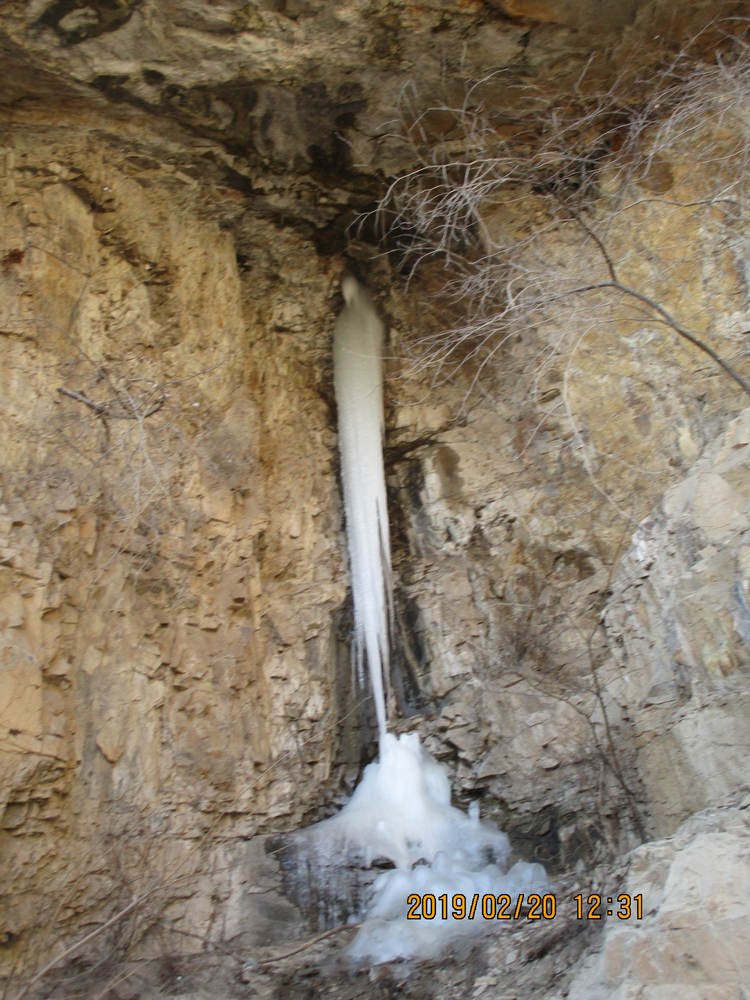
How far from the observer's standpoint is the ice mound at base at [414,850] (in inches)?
173

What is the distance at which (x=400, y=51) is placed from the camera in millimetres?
4914

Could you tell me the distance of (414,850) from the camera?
4.95 meters

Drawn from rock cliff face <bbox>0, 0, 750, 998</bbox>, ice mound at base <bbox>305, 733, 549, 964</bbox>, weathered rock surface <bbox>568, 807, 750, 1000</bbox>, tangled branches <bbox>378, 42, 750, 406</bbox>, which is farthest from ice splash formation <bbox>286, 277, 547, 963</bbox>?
weathered rock surface <bbox>568, 807, 750, 1000</bbox>

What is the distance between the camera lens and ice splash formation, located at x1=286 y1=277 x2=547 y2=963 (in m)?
4.48

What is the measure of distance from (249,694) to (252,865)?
1.04 metres

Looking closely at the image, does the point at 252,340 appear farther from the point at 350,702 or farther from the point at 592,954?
the point at 592,954

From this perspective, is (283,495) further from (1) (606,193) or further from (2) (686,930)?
(2) (686,930)

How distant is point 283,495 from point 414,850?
263cm

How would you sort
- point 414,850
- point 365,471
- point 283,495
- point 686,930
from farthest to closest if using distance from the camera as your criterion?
1. point 365,471
2. point 283,495
3. point 414,850
4. point 686,930
